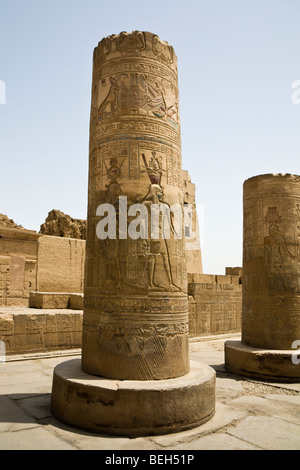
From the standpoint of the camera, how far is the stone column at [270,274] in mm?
5938

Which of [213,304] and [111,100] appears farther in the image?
[213,304]

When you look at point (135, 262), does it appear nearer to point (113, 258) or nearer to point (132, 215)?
point (113, 258)

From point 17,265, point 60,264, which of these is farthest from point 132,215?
point 60,264

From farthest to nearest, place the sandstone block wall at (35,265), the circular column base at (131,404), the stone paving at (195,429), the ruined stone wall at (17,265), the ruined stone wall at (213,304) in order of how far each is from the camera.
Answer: the ruined stone wall at (213,304), the sandstone block wall at (35,265), the ruined stone wall at (17,265), the circular column base at (131,404), the stone paving at (195,429)

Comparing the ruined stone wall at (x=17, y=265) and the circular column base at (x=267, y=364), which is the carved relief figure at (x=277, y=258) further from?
the ruined stone wall at (x=17, y=265)

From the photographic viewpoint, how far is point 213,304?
33.2 ft

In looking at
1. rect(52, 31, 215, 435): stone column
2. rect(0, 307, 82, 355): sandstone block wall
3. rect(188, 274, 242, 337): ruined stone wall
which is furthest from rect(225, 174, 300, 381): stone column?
rect(188, 274, 242, 337): ruined stone wall

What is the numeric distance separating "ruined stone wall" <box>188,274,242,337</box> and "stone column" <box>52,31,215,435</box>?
17.8ft

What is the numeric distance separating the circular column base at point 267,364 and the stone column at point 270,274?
1cm

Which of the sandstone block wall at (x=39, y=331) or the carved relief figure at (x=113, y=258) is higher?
the carved relief figure at (x=113, y=258)

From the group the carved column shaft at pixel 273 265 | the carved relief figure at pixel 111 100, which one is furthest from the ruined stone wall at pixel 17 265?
the carved relief figure at pixel 111 100

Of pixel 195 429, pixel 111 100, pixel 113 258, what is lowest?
pixel 195 429

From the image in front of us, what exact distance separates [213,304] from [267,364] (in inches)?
179

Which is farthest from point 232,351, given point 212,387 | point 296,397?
point 212,387
